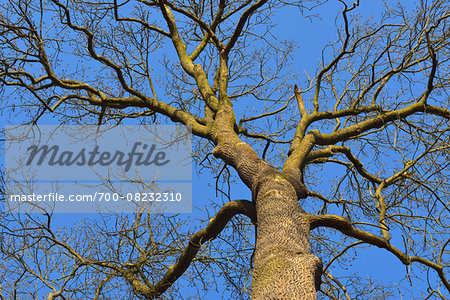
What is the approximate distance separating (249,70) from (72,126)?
102 inches

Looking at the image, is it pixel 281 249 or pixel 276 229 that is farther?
pixel 276 229

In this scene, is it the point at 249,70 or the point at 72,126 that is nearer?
the point at 72,126

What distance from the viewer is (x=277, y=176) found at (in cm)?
400

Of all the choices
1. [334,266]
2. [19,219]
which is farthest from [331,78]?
[19,219]

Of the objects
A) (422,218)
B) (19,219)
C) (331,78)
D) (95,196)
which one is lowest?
(19,219)

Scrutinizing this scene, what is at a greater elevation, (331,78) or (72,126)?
(331,78)

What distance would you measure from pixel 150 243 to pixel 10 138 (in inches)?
74.6

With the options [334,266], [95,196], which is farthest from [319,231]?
Answer: [95,196]

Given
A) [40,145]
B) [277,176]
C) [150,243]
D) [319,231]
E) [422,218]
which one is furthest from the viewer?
[319,231]

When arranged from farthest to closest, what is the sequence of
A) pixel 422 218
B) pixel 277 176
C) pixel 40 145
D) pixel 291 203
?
pixel 40 145 < pixel 422 218 < pixel 277 176 < pixel 291 203

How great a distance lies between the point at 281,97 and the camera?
647 cm

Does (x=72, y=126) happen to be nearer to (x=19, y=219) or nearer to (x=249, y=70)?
(x=19, y=219)

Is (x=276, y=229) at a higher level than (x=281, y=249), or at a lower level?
higher

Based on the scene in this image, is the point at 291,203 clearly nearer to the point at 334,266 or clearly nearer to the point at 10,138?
the point at 334,266
